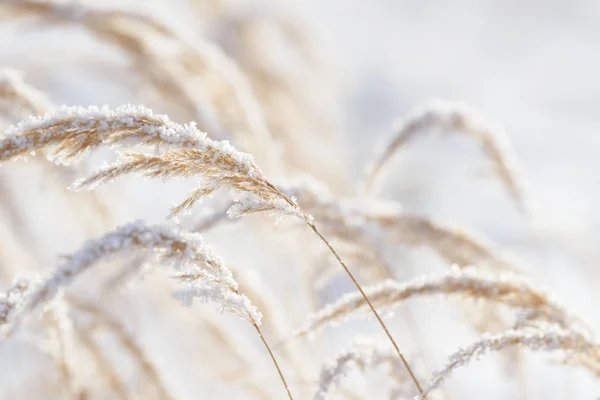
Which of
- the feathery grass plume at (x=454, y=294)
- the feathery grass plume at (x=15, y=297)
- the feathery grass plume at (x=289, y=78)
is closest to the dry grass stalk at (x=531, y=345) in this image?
the feathery grass plume at (x=454, y=294)

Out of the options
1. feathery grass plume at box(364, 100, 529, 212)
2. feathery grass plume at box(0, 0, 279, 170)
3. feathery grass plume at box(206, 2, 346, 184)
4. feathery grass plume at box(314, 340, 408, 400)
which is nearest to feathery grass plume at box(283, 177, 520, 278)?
feathery grass plume at box(364, 100, 529, 212)

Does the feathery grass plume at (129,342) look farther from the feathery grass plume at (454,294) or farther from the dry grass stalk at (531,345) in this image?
the dry grass stalk at (531,345)

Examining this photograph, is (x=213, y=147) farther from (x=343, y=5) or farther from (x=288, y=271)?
(x=343, y=5)

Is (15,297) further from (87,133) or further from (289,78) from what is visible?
(289,78)

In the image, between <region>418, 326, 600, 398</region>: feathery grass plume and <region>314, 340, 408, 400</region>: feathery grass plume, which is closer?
<region>418, 326, 600, 398</region>: feathery grass plume

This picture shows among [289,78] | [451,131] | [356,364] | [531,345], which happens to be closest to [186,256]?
[356,364]

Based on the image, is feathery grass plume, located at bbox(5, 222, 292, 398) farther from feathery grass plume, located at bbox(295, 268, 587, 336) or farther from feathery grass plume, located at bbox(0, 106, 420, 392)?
feathery grass plume, located at bbox(295, 268, 587, 336)
